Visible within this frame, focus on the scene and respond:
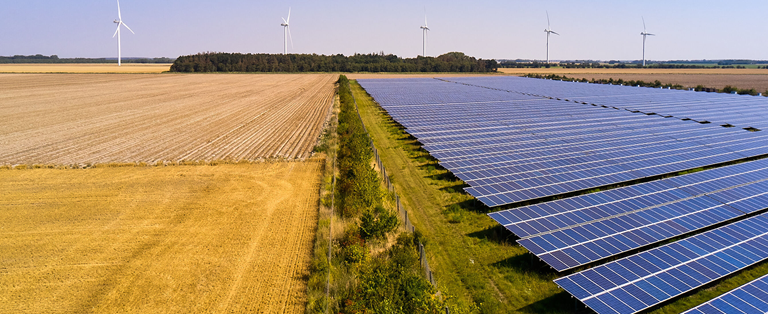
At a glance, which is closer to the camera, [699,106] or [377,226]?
[377,226]

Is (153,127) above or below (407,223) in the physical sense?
above

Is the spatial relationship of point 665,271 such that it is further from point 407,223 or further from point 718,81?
point 718,81

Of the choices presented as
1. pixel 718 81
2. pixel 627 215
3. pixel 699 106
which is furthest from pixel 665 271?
pixel 718 81

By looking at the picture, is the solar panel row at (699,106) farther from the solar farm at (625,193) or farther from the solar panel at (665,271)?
the solar panel at (665,271)

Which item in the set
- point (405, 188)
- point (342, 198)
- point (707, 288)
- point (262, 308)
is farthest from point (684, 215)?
point (262, 308)

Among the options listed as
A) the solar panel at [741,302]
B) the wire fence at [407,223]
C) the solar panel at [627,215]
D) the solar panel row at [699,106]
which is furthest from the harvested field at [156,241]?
the solar panel row at [699,106]

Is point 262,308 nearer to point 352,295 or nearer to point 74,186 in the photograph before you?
point 352,295
